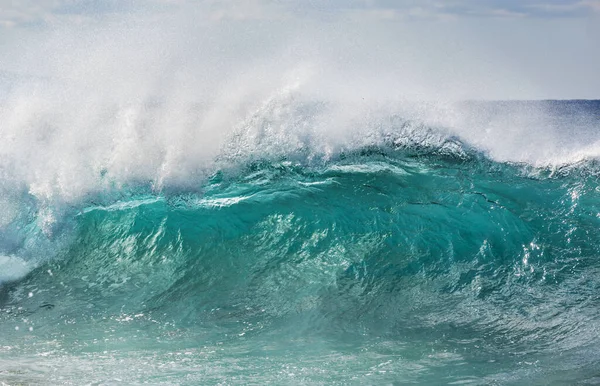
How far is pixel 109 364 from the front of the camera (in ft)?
16.9

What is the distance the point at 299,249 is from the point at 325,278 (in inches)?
27.9

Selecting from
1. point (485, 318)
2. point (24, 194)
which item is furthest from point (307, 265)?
point (24, 194)

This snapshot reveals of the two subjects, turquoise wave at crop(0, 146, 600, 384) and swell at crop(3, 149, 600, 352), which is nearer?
turquoise wave at crop(0, 146, 600, 384)

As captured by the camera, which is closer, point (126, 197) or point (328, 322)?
point (328, 322)

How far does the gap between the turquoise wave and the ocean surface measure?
2cm

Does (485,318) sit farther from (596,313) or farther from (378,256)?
(378,256)

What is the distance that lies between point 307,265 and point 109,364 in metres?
2.78

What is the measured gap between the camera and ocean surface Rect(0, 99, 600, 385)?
5.32 m

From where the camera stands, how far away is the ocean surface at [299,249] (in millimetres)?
5324

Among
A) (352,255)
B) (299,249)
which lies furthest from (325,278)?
(299,249)

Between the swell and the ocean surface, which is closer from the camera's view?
the ocean surface

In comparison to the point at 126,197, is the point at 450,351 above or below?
below

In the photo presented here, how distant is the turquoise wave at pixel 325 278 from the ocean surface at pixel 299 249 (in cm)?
2

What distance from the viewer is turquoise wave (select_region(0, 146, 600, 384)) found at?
17.2 ft
